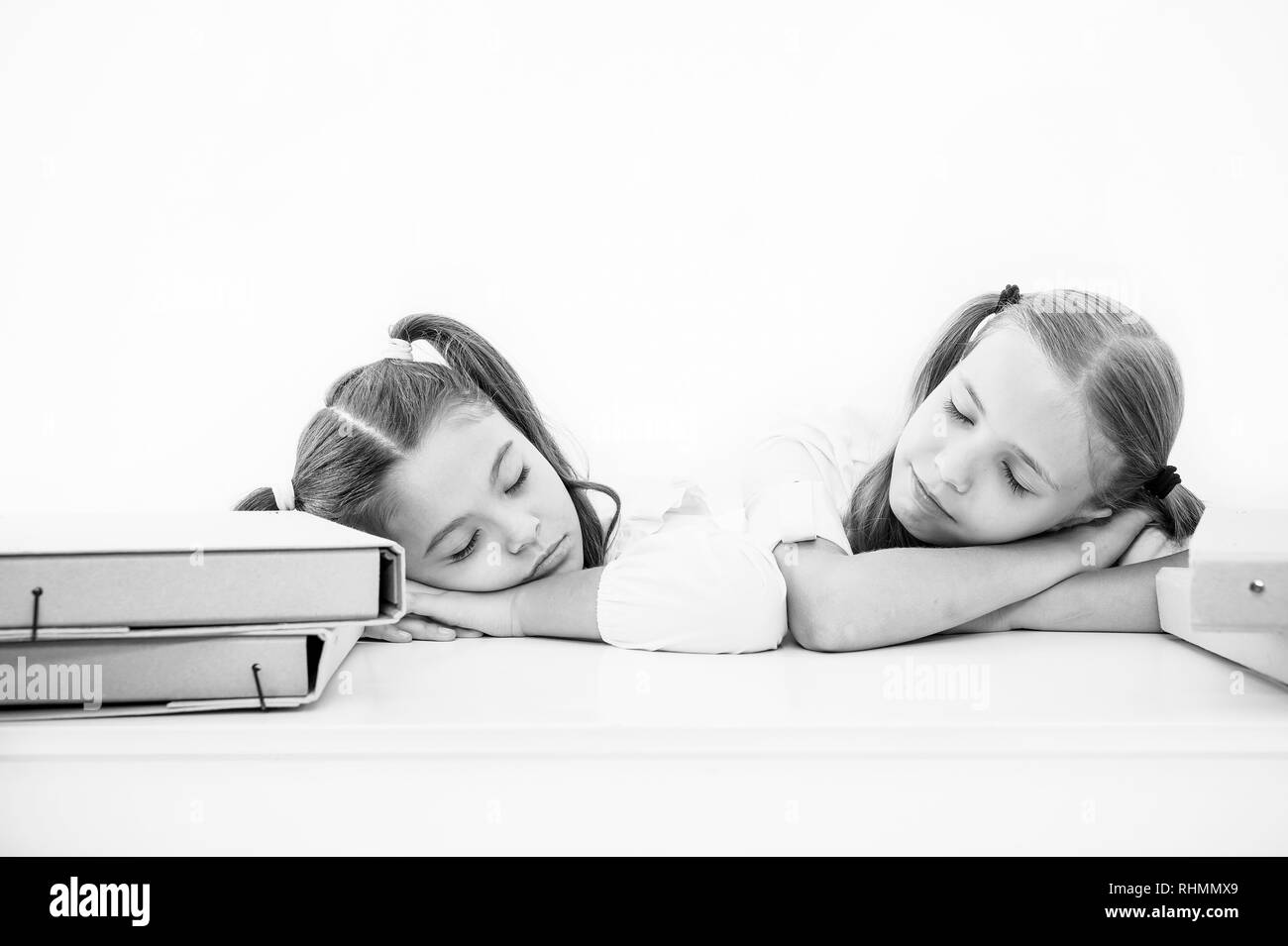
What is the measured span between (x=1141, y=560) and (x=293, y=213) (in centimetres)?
103

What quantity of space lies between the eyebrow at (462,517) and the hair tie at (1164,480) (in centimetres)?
59

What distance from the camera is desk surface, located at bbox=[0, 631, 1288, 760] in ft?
2.04

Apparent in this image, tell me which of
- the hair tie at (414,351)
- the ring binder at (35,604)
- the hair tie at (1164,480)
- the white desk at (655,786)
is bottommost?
the white desk at (655,786)

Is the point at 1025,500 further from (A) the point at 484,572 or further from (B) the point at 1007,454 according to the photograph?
(A) the point at 484,572

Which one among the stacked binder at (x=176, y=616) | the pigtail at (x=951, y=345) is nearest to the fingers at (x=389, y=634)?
the stacked binder at (x=176, y=616)

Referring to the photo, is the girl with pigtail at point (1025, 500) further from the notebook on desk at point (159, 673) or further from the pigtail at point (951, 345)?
the notebook on desk at point (159, 673)

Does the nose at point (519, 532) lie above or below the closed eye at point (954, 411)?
below

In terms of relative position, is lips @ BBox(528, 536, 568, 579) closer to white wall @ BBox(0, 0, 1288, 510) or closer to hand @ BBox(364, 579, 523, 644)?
hand @ BBox(364, 579, 523, 644)

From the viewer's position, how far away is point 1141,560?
98 centimetres

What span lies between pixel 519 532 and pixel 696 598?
20 centimetres

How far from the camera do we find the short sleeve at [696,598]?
0.84 m

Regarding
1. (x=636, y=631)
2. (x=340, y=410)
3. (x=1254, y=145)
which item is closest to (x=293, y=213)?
(x=340, y=410)

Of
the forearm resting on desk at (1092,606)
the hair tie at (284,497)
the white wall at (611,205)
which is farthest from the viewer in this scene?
the white wall at (611,205)
